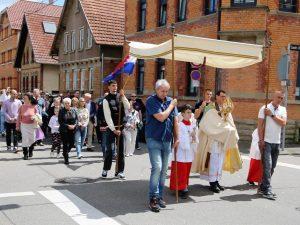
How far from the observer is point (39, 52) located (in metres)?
40.0

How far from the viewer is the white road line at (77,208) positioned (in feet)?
20.2

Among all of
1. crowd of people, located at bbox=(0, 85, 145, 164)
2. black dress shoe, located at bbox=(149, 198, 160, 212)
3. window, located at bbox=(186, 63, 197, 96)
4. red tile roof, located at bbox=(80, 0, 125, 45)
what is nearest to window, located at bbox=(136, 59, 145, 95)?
red tile roof, located at bbox=(80, 0, 125, 45)

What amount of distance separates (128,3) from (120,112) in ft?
59.0

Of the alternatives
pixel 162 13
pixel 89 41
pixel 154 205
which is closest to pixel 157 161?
pixel 154 205

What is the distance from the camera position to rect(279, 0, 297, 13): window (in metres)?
17.6

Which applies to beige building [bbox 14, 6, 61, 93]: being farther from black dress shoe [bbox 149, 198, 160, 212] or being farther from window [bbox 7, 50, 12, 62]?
black dress shoe [bbox 149, 198, 160, 212]

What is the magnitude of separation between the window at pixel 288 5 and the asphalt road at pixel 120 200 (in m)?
8.97

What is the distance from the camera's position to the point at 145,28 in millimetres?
24328

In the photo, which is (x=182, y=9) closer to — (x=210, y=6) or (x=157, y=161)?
(x=210, y=6)

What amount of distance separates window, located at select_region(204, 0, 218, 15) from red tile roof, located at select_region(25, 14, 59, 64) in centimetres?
2308

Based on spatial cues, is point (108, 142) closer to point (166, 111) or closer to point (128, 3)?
point (166, 111)

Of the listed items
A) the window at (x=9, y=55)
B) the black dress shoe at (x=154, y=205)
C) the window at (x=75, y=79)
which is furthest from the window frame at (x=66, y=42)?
the black dress shoe at (x=154, y=205)

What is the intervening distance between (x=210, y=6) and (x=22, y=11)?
3629 centimetres

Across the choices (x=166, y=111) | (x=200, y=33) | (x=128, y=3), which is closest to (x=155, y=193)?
(x=166, y=111)
